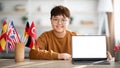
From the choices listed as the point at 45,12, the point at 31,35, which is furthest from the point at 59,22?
the point at 45,12

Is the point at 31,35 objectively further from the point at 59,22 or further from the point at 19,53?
the point at 59,22

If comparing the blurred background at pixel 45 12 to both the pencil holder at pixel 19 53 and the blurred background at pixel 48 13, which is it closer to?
the blurred background at pixel 48 13

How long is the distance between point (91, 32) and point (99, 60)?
14.6ft

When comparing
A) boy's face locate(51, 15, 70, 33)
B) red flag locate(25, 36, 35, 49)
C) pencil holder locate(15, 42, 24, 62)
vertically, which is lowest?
pencil holder locate(15, 42, 24, 62)

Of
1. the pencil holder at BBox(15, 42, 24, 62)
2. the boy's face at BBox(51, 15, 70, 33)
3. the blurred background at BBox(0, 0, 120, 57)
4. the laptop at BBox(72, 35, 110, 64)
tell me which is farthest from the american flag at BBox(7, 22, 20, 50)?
the blurred background at BBox(0, 0, 120, 57)

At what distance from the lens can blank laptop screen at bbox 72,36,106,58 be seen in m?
1.90

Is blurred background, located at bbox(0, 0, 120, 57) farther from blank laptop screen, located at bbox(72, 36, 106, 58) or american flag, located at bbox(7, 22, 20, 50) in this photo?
american flag, located at bbox(7, 22, 20, 50)

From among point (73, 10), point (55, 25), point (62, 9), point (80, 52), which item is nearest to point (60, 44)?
point (55, 25)

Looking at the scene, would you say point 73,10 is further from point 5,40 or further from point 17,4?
point 5,40

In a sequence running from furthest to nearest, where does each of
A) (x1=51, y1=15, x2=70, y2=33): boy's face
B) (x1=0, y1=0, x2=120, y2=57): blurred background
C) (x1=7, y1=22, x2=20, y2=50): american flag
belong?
(x1=0, y1=0, x2=120, y2=57): blurred background → (x1=51, y1=15, x2=70, y2=33): boy's face → (x1=7, y1=22, x2=20, y2=50): american flag

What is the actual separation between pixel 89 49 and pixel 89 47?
17 millimetres

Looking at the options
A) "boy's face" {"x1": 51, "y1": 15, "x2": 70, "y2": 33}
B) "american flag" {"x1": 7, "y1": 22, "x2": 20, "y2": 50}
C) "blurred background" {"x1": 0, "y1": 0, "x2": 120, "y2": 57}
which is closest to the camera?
"american flag" {"x1": 7, "y1": 22, "x2": 20, "y2": 50}

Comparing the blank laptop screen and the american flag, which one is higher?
the american flag

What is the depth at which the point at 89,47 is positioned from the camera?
1926mm
